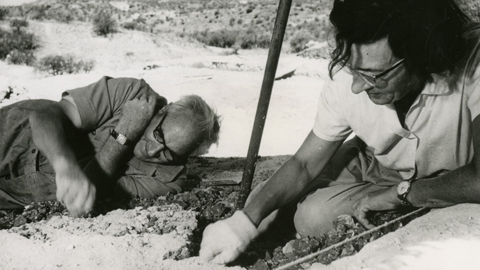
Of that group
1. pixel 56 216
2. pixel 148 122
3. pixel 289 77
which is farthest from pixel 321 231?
pixel 289 77

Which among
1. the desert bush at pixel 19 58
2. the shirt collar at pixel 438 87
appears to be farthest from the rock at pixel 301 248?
the desert bush at pixel 19 58

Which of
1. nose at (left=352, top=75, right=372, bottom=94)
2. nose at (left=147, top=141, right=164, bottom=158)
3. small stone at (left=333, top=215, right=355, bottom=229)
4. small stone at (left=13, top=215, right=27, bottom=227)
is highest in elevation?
nose at (left=352, top=75, right=372, bottom=94)

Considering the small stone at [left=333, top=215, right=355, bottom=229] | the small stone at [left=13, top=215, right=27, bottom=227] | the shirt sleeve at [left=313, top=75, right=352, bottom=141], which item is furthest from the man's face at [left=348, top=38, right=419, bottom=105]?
the small stone at [left=13, top=215, right=27, bottom=227]

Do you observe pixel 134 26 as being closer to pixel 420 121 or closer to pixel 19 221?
pixel 19 221

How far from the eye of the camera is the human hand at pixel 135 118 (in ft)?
9.73

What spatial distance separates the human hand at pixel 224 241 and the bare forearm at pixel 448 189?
0.84 metres

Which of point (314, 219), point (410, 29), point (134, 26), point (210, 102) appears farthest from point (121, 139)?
point (134, 26)

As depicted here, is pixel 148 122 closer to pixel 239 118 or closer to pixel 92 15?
pixel 239 118

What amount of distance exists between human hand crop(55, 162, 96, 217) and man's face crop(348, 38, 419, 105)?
1585 mm

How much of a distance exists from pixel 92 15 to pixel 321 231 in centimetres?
1226

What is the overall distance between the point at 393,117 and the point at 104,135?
1.96 meters

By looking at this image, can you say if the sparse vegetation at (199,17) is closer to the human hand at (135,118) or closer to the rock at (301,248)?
the human hand at (135,118)

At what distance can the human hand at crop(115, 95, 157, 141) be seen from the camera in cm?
296

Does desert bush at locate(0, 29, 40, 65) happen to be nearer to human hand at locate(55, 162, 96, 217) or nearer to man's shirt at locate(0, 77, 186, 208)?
man's shirt at locate(0, 77, 186, 208)
